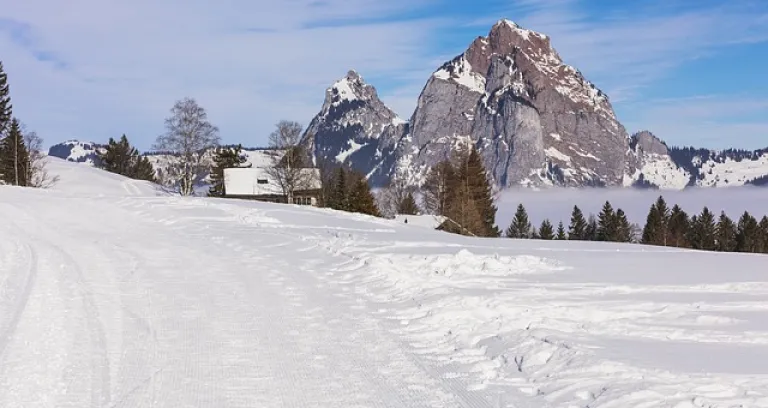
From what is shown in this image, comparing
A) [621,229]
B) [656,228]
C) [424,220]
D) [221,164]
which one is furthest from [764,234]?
[221,164]

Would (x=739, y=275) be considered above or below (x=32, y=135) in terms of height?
below

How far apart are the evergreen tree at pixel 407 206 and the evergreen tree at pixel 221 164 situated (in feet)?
68.7

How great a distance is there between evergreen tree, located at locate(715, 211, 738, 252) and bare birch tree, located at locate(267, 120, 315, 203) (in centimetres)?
6982

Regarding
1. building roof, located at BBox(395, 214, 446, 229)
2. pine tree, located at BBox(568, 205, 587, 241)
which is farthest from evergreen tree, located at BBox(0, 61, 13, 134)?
pine tree, located at BBox(568, 205, 587, 241)

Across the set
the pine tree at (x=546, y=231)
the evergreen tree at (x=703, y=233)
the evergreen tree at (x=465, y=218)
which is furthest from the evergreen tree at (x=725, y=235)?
the evergreen tree at (x=465, y=218)

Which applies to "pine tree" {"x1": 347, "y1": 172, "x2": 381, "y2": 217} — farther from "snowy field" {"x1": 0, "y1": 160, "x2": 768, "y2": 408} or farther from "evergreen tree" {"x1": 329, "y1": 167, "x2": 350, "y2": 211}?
"snowy field" {"x1": 0, "y1": 160, "x2": 768, "y2": 408}

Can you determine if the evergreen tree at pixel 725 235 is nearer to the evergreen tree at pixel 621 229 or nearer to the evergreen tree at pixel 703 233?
the evergreen tree at pixel 703 233

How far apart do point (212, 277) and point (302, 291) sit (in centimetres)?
242

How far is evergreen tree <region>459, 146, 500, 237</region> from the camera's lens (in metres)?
60.3

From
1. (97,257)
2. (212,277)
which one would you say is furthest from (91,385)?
(97,257)

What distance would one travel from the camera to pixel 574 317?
984 cm

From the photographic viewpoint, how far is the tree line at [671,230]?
103m

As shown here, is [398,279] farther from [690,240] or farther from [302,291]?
[690,240]

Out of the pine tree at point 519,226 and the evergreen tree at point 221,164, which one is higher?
the evergreen tree at point 221,164
